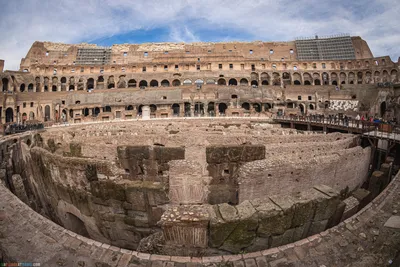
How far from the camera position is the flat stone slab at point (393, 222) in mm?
4566

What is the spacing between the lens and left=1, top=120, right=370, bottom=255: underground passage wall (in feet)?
13.9

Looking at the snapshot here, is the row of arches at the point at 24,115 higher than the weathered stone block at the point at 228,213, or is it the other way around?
the row of arches at the point at 24,115

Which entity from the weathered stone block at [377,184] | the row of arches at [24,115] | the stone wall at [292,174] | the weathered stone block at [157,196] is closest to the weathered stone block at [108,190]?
the weathered stone block at [157,196]

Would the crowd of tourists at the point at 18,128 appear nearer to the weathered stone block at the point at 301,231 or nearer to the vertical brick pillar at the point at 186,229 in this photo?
the vertical brick pillar at the point at 186,229

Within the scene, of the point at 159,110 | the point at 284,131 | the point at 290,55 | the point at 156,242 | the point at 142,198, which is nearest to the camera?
the point at 156,242

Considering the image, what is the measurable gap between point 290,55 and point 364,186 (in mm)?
47579

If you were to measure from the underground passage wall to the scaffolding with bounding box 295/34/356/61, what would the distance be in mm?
47174

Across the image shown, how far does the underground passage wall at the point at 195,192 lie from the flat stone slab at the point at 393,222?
32.8 inches

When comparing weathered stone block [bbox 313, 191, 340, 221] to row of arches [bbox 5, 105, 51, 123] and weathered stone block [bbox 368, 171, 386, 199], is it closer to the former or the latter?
weathered stone block [bbox 368, 171, 386, 199]

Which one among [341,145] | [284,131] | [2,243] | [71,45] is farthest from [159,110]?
[71,45]

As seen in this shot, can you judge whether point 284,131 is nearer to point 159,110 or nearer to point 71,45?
point 159,110

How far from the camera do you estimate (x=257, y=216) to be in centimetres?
Result: 425

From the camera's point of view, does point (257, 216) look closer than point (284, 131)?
Yes

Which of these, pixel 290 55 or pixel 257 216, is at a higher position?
pixel 290 55
